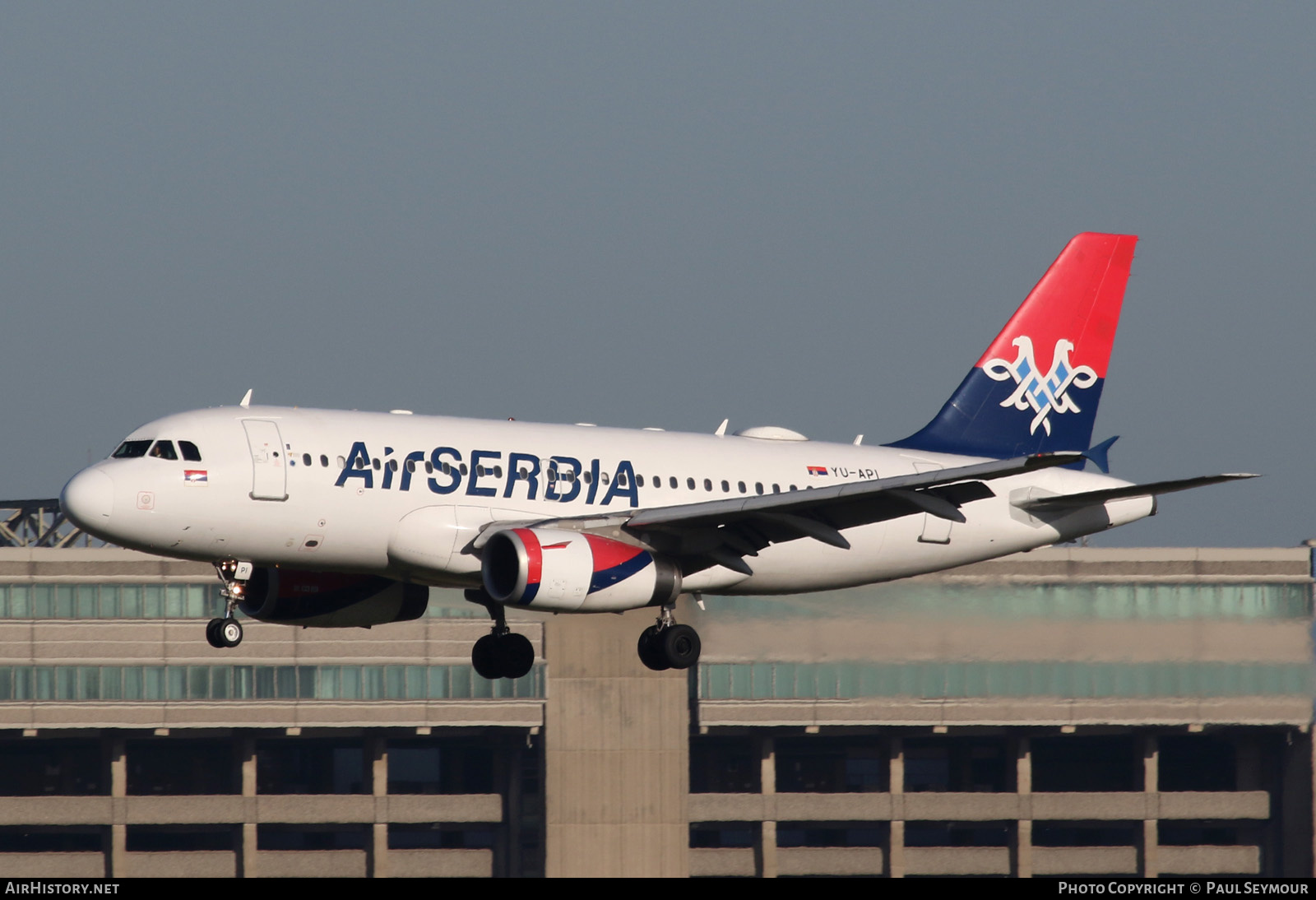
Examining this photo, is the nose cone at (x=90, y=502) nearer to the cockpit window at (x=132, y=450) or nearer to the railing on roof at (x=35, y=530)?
the cockpit window at (x=132, y=450)

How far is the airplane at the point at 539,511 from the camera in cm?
3456

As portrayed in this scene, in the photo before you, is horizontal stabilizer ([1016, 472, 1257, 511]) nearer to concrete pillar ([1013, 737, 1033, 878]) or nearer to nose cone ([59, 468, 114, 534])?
nose cone ([59, 468, 114, 534])

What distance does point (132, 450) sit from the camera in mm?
34781

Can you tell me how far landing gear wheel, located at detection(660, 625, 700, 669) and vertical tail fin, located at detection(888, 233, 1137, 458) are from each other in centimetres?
924

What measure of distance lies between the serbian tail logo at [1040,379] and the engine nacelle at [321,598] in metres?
15.6

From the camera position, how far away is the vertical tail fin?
46.1m

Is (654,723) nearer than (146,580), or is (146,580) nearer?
(654,723)

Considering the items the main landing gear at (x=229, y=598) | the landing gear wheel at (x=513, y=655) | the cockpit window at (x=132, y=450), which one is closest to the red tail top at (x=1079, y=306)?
the landing gear wheel at (x=513, y=655)

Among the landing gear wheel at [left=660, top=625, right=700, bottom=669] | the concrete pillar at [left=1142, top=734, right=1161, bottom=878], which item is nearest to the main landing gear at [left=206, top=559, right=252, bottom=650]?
the landing gear wheel at [left=660, top=625, right=700, bottom=669]
